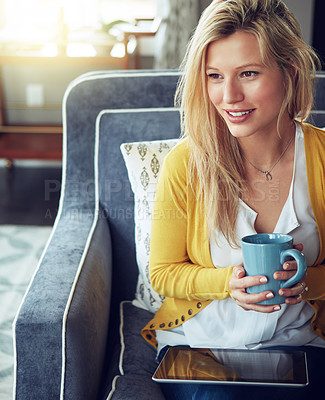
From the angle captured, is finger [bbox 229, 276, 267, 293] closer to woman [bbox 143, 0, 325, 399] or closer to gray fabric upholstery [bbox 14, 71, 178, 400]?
woman [bbox 143, 0, 325, 399]

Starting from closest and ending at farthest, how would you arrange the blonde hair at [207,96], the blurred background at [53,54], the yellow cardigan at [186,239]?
the blonde hair at [207,96] < the yellow cardigan at [186,239] < the blurred background at [53,54]

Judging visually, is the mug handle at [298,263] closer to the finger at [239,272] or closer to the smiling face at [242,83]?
the finger at [239,272]

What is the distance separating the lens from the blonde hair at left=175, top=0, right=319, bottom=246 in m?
1.04

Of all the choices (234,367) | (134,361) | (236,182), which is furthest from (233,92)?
(134,361)

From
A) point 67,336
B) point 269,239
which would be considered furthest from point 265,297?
point 67,336

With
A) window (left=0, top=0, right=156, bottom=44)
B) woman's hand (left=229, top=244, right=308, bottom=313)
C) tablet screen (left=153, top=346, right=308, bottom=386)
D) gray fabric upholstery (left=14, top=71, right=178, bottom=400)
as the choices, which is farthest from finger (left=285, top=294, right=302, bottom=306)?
window (left=0, top=0, right=156, bottom=44)

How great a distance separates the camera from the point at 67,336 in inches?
40.9

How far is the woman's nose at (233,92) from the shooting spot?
3.40ft

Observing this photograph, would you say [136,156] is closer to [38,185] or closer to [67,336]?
[67,336]

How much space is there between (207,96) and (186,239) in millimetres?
292

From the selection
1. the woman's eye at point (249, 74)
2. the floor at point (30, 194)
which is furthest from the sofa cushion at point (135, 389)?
the floor at point (30, 194)

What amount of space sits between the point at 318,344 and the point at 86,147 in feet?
2.55

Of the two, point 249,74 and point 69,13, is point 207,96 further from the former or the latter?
point 69,13

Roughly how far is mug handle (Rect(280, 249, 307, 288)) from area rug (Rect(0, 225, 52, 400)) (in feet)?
3.57
